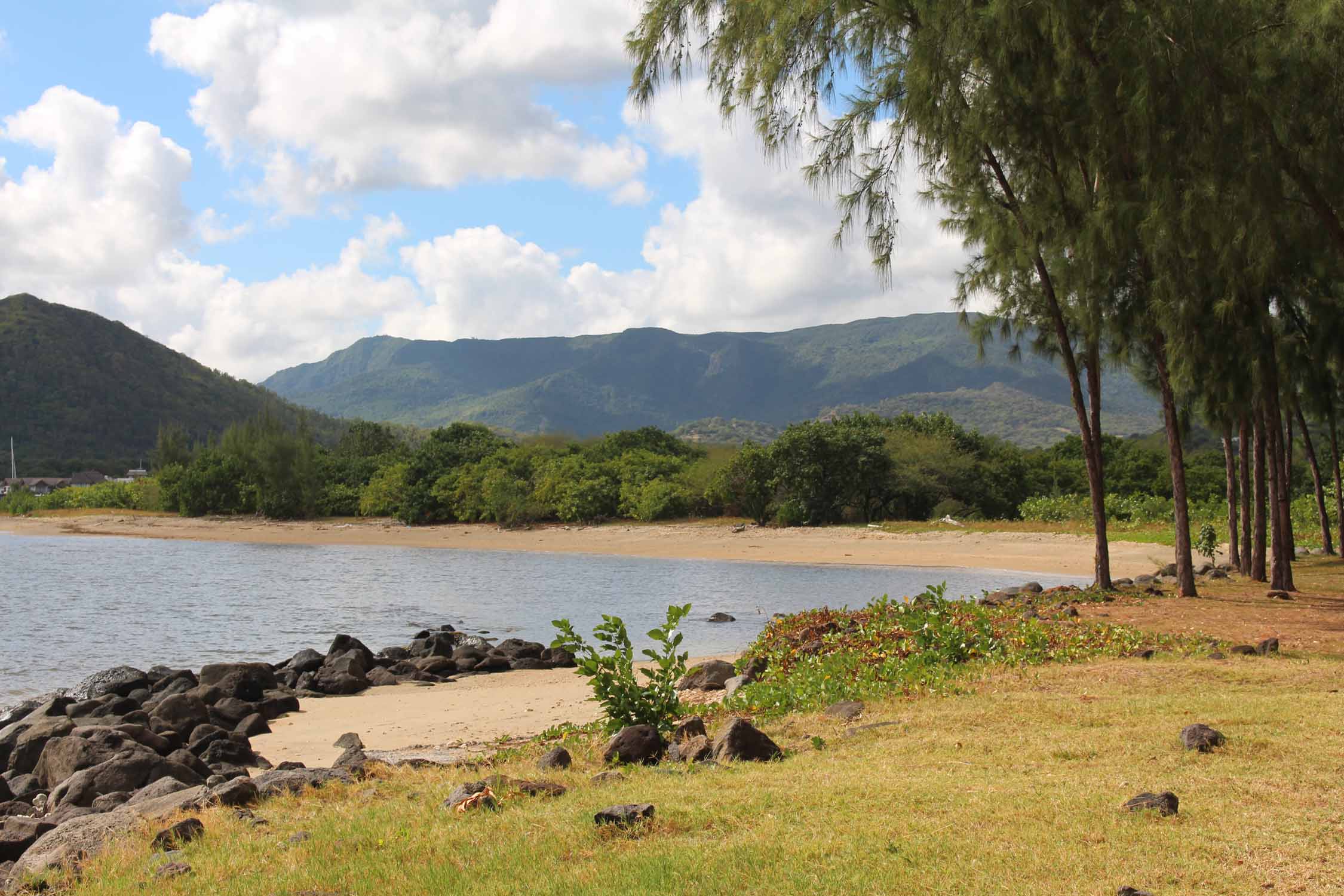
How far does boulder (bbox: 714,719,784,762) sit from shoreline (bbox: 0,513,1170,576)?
22.2 m

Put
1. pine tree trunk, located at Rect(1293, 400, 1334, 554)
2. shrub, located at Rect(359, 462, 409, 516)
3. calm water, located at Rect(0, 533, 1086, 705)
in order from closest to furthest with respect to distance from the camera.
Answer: calm water, located at Rect(0, 533, 1086, 705) → pine tree trunk, located at Rect(1293, 400, 1334, 554) → shrub, located at Rect(359, 462, 409, 516)

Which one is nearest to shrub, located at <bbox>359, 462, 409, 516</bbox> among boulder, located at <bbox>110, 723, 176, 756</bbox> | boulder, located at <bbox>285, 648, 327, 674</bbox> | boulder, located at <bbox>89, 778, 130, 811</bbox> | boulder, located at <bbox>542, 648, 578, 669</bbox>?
boulder, located at <bbox>285, 648, 327, 674</bbox>

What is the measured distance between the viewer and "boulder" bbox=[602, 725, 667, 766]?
786 cm

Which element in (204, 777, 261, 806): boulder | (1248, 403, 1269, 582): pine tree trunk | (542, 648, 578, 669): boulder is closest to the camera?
(204, 777, 261, 806): boulder

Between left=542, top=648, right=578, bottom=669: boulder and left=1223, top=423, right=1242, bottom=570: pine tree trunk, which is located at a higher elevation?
left=1223, top=423, right=1242, bottom=570: pine tree trunk

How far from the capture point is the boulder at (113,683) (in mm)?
14930

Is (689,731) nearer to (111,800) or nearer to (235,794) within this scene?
(235,794)

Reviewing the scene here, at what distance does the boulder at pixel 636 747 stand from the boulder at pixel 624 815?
6.08ft

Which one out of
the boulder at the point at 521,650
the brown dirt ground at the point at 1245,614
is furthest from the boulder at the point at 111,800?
the brown dirt ground at the point at 1245,614

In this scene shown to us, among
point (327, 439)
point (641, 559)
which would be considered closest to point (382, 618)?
point (641, 559)

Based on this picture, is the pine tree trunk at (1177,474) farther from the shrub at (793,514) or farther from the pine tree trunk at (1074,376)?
the shrub at (793,514)

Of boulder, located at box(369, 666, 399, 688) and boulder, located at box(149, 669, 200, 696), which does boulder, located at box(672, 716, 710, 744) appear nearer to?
boulder, located at box(369, 666, 399, 688)

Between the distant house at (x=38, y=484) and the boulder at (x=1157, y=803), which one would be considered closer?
the boulder at (x=1157, y=803)

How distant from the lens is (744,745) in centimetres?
759
